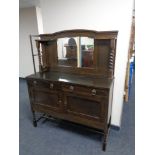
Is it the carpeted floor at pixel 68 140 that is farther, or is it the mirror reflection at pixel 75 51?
the mirror reflection at pixel 75 51

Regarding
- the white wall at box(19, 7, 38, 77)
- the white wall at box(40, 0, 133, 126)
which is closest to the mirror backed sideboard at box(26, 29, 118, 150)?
the white wall at box(40, 0, 133, 126)

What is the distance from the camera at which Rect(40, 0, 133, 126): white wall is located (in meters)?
1.80

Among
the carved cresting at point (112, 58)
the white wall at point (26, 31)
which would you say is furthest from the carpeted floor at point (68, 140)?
the white wall at point (26, 31)

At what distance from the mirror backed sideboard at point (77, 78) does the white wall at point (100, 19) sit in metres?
0.14

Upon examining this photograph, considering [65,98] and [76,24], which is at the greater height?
[76,24]

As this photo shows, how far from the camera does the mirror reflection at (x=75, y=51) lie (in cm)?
206

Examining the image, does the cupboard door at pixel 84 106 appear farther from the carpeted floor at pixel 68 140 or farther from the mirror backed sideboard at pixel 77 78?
the carpeted floor at pixel 68 140

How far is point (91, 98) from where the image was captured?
5.68ft

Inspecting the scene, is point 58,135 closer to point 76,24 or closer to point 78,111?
point 78,111

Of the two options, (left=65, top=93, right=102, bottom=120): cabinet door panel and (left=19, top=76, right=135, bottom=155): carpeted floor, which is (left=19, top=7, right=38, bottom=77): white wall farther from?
(left=65, top=93, right=102, bottom=120): cabinet door panel

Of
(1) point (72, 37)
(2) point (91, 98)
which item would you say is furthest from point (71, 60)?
(2) point (91, 98)

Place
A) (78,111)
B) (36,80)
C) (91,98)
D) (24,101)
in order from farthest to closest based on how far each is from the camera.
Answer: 1. (24,101)
2. (36,80)
3. (78,111)
4. (91,98)
